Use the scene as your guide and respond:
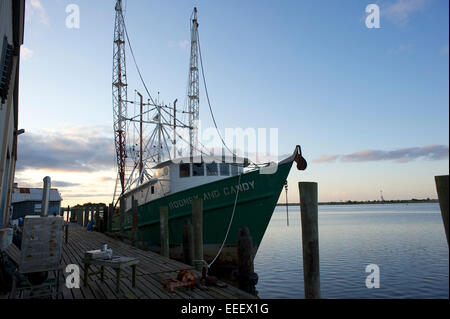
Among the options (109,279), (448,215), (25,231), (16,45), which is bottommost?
(109,279)

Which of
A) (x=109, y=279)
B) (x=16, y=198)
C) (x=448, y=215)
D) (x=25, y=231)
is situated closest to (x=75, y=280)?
(x=109, y=279)

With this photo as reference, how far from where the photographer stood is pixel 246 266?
7613mm

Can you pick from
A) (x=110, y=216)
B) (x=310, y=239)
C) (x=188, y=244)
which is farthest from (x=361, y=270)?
(x=110, y=216)

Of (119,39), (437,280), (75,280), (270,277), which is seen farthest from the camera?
(119,39)

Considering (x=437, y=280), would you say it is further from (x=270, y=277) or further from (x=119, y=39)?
(x=119, y=39)

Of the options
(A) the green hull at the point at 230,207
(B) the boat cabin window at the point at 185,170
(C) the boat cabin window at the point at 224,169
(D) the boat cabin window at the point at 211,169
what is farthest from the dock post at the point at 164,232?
(C) the boat cabin window at the point at 224,169

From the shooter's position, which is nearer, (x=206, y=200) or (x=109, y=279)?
(x=109, y=279)

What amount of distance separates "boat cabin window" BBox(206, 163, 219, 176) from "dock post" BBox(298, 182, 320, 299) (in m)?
7.46

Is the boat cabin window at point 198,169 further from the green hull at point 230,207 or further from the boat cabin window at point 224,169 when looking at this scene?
the green hull at point 230,207

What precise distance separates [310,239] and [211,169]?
25.6 feet

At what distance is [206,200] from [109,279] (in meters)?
4.82

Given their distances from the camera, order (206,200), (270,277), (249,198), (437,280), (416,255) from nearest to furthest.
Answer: (249,198)
(206,200)
(437,280)
(270,277)
(416,255)
